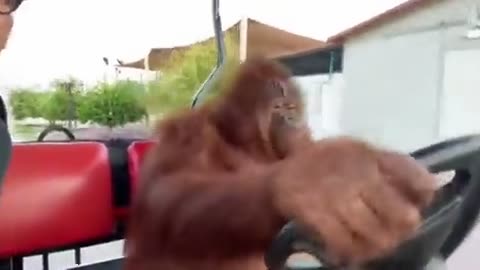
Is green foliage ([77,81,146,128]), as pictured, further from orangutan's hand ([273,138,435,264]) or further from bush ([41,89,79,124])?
orangutan's hand ([273,138,435,264])

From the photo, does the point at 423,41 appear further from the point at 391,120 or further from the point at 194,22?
the point at 194,22

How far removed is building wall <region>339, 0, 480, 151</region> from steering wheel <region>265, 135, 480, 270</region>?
75 centimetres

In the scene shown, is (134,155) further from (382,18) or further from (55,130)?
(382,18)

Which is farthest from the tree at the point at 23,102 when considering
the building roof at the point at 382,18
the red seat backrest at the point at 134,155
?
the building roof at the point at 382,18

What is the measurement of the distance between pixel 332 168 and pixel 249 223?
6cm

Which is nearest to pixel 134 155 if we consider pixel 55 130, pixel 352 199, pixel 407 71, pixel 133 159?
pixel 133 159

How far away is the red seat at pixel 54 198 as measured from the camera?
41.5 inches

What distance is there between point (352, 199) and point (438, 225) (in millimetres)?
177

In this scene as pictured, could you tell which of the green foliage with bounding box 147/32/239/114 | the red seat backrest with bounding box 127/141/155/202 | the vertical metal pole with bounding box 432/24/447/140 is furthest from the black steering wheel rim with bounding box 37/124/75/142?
the vertical metal pole with bounding box 432/24/447/140

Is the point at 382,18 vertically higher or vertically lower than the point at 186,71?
higher

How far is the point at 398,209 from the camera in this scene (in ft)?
1.31

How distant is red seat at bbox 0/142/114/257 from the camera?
1054 millimetres

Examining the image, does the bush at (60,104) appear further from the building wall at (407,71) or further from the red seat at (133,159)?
the building wall at (407,71)

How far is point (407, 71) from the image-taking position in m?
1.46
